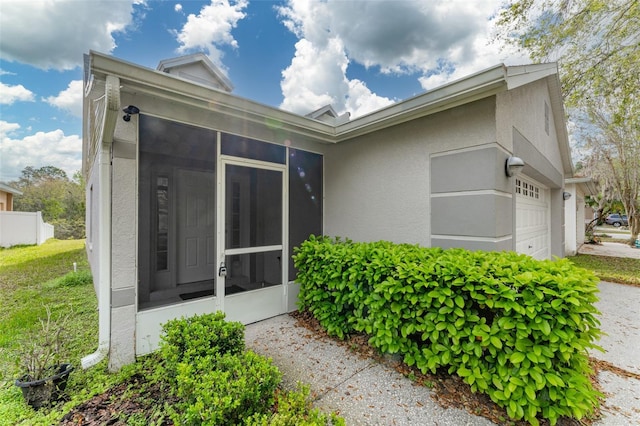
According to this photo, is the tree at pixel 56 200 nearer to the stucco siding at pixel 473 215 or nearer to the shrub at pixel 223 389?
the shrub at pixel 223 389

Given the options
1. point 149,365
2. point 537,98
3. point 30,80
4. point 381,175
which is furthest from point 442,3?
point 30,80

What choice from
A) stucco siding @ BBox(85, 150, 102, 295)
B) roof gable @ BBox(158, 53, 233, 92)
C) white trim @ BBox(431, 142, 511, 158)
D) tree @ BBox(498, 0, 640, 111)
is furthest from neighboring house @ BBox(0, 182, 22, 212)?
tree @ BBox(498, 0, 640, 111)

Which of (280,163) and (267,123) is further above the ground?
(267,123)

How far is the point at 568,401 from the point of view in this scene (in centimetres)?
205

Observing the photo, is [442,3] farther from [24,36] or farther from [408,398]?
[24,36]

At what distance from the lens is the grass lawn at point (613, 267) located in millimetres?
6941

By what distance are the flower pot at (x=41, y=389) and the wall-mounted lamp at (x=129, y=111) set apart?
8.82 feet

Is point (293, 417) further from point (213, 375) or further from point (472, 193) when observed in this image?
point (472, 193)

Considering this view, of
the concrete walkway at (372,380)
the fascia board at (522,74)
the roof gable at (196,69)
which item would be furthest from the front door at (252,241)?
the roof gable at (196,69)

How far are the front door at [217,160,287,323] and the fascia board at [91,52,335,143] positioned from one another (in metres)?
0.77

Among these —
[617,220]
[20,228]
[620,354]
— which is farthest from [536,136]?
[617,220]

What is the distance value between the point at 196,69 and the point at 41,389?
355 inches

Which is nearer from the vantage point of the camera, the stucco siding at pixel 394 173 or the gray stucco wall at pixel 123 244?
the gray stucco wall at pixel 123 244

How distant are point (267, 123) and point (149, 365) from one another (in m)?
3.46
